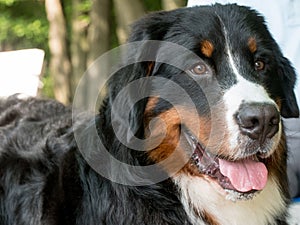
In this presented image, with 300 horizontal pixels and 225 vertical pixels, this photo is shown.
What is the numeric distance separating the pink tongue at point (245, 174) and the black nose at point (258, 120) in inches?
8.0

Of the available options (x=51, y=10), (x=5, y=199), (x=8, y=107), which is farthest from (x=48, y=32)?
(x=5, y=199)

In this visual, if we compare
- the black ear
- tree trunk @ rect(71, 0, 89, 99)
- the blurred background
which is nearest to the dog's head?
the black ear

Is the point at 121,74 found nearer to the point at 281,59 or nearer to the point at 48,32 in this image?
the point at 281,59

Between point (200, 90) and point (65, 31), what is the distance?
298 inches

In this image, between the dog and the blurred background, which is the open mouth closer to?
the dog

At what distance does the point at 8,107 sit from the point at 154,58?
1272 millimetres

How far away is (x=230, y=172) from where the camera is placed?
121 inches

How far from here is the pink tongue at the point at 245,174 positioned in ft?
10.0

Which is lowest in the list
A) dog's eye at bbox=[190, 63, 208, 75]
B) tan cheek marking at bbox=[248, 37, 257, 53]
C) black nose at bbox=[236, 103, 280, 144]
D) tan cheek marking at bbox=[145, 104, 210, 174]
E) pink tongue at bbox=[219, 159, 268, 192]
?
pink tongue at bbox=[219, 159, 268, 192]

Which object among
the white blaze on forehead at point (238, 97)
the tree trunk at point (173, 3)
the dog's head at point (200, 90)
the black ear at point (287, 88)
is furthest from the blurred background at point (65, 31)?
the white blaze on forehead at point (238, 97)

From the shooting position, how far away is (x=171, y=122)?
3088mm

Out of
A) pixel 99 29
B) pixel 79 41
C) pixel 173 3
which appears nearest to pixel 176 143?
pixel 173 3

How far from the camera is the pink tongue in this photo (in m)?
3.05

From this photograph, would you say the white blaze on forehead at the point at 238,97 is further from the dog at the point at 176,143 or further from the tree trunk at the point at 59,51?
the tree trunk at the point at 59,51
